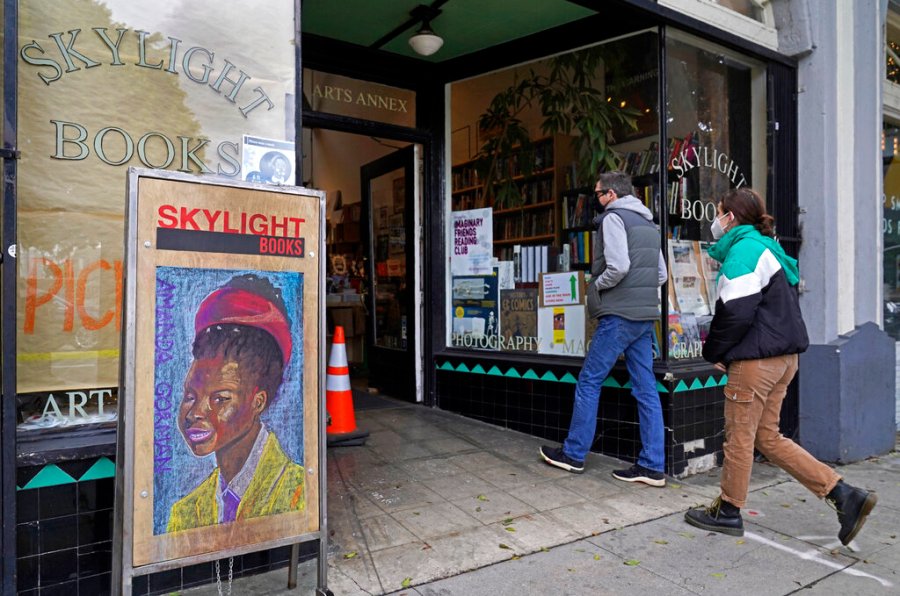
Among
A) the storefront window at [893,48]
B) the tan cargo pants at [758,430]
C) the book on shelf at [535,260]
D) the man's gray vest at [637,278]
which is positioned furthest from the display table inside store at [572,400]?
the storefront window at [893,48]

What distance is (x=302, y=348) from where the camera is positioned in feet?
8.90

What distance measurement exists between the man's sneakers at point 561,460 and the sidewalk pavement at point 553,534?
0.07m

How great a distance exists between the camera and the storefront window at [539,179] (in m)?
5.32

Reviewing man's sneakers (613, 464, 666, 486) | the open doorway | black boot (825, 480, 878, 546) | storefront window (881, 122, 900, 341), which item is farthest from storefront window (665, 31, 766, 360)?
the open doorway

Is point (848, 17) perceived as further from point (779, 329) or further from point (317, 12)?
point (317, 12)

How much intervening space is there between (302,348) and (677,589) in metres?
2.12

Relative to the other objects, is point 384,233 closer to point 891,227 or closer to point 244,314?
point 244,314

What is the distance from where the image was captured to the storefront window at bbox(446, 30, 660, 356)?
17.5ft

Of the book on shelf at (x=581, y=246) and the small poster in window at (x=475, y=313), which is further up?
the book on shelf at (x=581, y=246)

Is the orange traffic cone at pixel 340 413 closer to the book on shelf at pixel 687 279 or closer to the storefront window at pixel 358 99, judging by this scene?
the storefront window at pixel 358 99

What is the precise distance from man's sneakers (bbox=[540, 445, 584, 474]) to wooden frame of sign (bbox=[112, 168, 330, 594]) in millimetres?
2316

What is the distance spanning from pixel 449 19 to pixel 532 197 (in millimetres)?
1713

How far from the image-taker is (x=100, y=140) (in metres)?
2.87

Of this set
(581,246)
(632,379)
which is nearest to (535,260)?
(581,246)
